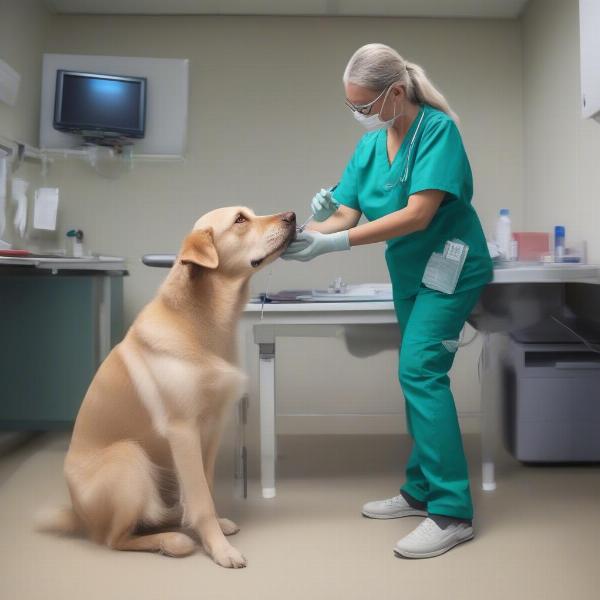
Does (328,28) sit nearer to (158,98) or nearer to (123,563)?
(158,98)

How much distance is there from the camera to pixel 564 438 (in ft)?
7.60

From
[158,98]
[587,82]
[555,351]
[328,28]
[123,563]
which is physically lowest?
[123,563]

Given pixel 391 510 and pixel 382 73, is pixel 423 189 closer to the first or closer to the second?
pixel 382 73

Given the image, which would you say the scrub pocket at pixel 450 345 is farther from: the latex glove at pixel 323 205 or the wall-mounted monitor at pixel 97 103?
the wall-mounted monitor at pixel 97 103

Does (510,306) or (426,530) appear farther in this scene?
(510,306)

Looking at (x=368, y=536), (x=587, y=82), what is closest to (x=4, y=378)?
(x=368, y=536)

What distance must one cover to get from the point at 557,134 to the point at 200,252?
198 cm

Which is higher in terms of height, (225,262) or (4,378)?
(225,262)

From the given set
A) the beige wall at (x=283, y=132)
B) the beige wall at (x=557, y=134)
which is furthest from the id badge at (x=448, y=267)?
the beige wall at (x=283, y=132)

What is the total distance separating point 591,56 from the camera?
1687 millimetres

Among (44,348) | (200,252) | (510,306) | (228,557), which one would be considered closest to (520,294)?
(510,306)

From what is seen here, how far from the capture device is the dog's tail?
170 centimetres

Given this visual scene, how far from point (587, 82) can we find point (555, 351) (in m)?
1.03

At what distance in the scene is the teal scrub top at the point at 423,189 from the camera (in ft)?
5.45
